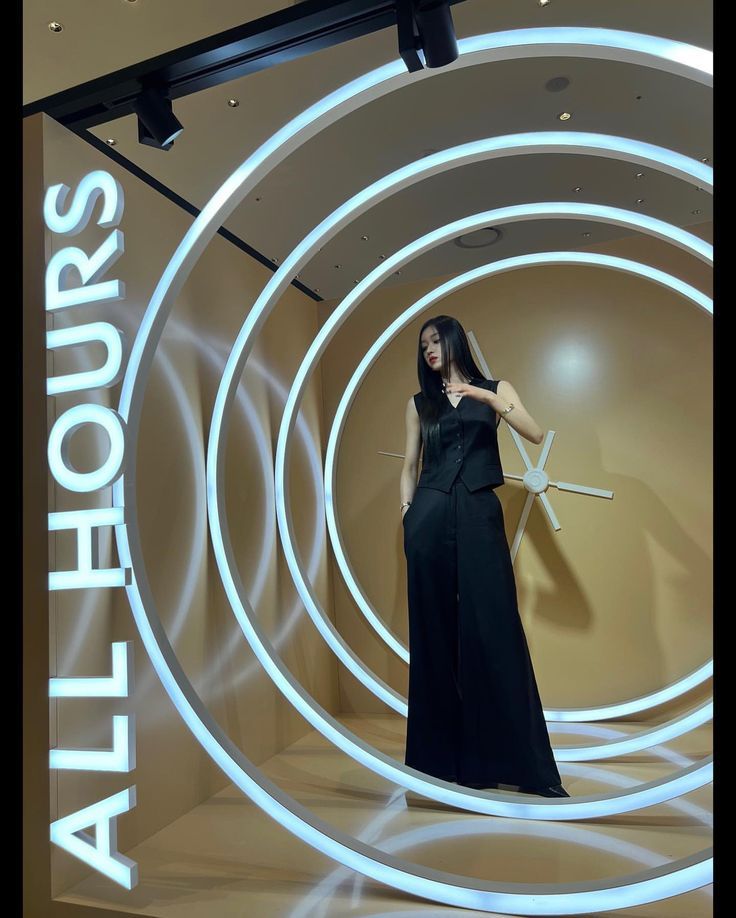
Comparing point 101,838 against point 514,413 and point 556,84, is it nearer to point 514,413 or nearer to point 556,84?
point 514,413

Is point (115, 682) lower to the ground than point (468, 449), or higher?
lower

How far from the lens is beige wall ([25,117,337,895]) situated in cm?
203

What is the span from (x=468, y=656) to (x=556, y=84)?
2.24 m

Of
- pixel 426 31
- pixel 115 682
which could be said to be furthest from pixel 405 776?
pixel 426 31

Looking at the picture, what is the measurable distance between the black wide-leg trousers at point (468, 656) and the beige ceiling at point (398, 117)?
143 centimetres

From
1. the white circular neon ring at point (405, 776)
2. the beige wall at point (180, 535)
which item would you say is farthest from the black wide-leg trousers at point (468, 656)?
the beige wall at point (180, 535)

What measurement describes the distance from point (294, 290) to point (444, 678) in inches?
95.6

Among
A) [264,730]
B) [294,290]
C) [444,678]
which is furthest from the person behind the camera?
[294,290]

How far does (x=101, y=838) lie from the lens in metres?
1.73

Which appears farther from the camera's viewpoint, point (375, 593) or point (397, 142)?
point (375, 593)
